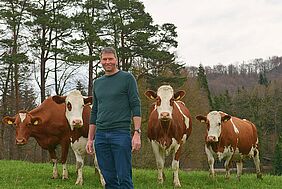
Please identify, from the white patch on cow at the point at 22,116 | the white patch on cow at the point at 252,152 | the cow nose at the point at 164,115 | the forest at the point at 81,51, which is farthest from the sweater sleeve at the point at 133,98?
the forest at the point at 81,51

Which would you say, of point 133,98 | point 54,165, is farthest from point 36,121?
point 133,98

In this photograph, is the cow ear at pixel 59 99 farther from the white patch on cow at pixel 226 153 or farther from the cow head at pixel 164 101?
the white patch on cow at pixel 226 153

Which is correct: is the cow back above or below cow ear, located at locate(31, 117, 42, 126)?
below

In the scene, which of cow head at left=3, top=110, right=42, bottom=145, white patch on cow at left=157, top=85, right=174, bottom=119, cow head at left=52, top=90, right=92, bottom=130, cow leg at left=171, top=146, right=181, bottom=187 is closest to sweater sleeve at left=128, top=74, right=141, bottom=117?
white patch on cow at left=157, top=85, right=174, bottom=119

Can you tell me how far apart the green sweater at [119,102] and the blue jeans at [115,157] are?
13 cm

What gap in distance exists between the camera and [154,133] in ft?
37.6

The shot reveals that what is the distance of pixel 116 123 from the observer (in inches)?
253

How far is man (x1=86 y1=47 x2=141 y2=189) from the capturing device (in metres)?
6.38

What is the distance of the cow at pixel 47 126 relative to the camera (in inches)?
476

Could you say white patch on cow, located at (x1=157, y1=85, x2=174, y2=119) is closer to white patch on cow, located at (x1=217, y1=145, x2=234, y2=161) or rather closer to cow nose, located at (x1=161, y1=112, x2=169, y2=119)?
cow nose, located at (x1=161, y1=112, x2=169, y2=119)

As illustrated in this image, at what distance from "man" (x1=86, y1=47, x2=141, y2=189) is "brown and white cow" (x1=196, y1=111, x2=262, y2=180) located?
631 centimetres

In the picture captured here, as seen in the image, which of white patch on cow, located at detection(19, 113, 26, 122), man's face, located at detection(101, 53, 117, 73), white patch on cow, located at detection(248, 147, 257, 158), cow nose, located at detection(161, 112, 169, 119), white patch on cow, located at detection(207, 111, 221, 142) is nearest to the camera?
man's face, located at detection(101, 53, 117, 73)

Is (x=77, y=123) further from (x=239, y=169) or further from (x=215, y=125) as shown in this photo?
(x=239, y=169)

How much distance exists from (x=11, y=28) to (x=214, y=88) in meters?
84.6
